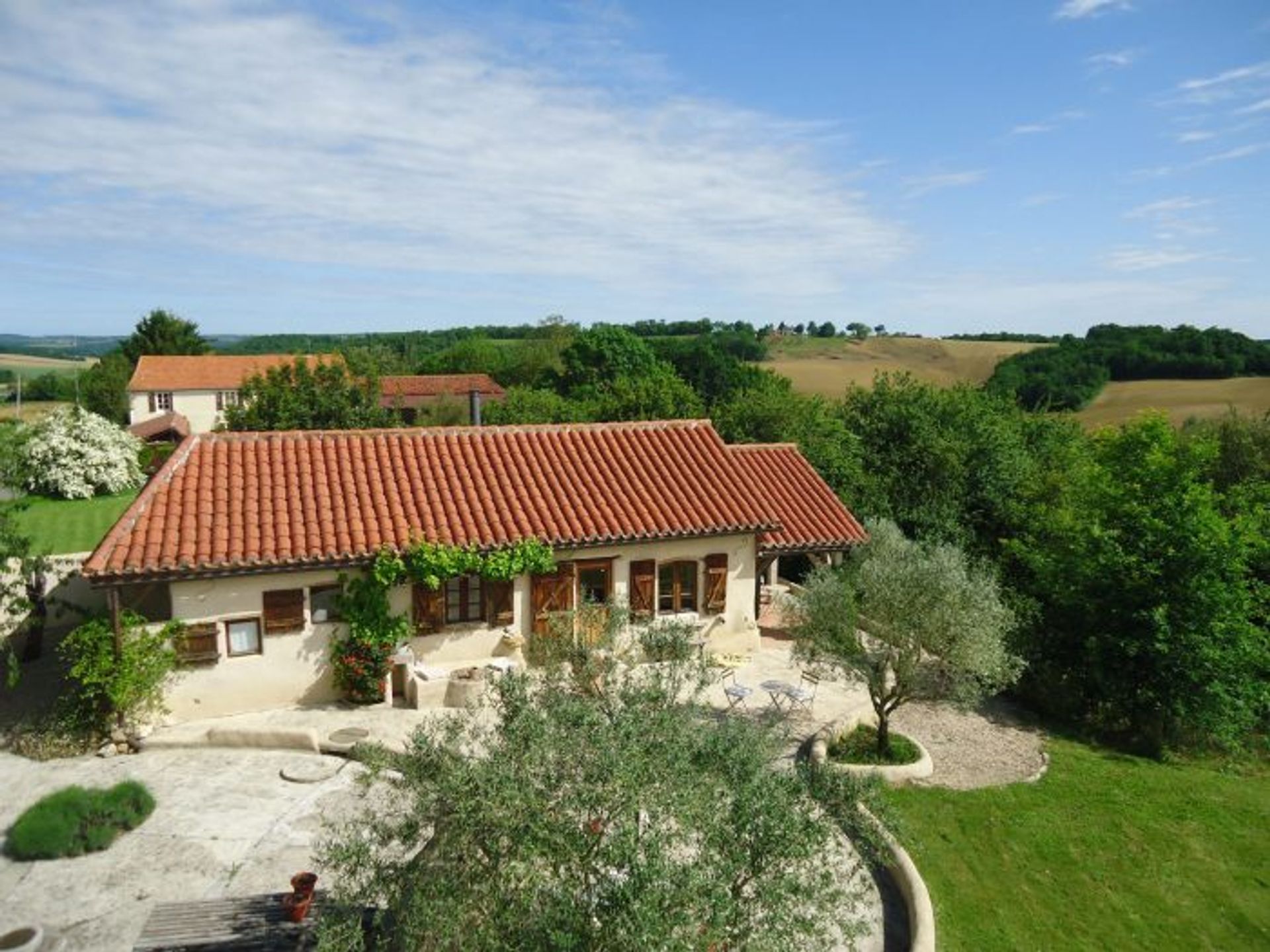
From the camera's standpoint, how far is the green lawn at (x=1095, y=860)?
36.7 feet

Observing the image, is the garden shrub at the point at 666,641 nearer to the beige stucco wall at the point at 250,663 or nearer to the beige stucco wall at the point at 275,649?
the beige stucco wall at the point at 275,649

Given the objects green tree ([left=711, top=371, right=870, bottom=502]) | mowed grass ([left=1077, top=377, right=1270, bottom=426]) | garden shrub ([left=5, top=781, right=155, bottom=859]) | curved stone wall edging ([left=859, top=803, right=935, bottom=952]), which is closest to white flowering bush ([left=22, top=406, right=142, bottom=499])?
green tree ([left=711, top=371, right=870, bottom=502])

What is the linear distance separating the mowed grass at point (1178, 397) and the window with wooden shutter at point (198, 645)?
150 feet

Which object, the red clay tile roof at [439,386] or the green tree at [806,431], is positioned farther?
the red clay tile roof at [439,386]

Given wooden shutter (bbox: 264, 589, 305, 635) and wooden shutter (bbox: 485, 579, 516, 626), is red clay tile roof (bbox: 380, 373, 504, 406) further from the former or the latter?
wooden shutter (bbox: 264, 589, 305, 635)

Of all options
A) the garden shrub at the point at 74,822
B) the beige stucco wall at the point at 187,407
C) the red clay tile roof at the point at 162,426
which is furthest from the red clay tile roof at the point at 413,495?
the beige stucco wall at the point at 187,407

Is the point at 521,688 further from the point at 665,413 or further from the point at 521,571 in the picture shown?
the point at 665,413

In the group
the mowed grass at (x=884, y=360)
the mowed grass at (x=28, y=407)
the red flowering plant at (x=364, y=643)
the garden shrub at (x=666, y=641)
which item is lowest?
the red flowering plant at (x=364, y=643)

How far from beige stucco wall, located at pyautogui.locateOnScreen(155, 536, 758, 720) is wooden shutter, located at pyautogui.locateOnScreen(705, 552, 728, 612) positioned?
2.88 metres

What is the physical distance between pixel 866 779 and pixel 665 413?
30357mm

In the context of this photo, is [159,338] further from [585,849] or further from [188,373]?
[585,849]

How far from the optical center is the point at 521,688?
795 centimetres

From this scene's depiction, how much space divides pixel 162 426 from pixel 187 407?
4111 mm

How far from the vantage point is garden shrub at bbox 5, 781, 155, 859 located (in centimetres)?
1161
